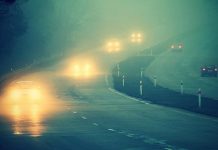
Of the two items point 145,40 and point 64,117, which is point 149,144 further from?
point 145,40

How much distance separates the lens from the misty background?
303ft

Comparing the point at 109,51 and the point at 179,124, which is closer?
the point at 179,124

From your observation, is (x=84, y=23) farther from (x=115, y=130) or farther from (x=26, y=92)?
(x=115, y=130)

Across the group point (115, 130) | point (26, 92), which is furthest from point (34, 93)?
point (115, 130)

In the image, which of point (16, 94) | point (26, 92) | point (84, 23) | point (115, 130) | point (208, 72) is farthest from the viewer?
point (84, 23)

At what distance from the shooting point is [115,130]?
798 inches

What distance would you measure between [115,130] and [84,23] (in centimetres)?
14078

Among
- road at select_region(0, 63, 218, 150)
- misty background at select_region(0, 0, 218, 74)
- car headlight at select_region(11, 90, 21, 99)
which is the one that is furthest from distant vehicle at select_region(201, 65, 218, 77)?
road at select_region(0, 63, 218, 150)

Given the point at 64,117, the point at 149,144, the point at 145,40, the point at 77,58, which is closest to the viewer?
the point at 149,144

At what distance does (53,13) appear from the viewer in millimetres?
121375

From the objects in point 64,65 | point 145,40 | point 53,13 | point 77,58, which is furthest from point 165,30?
point 64,65

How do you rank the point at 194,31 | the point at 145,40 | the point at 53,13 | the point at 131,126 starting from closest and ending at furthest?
the point at 131,126, the point at 53,13, the point at 145,40, the point at 194,31

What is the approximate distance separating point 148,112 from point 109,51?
84.4 meters

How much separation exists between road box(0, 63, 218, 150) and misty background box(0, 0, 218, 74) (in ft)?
170
